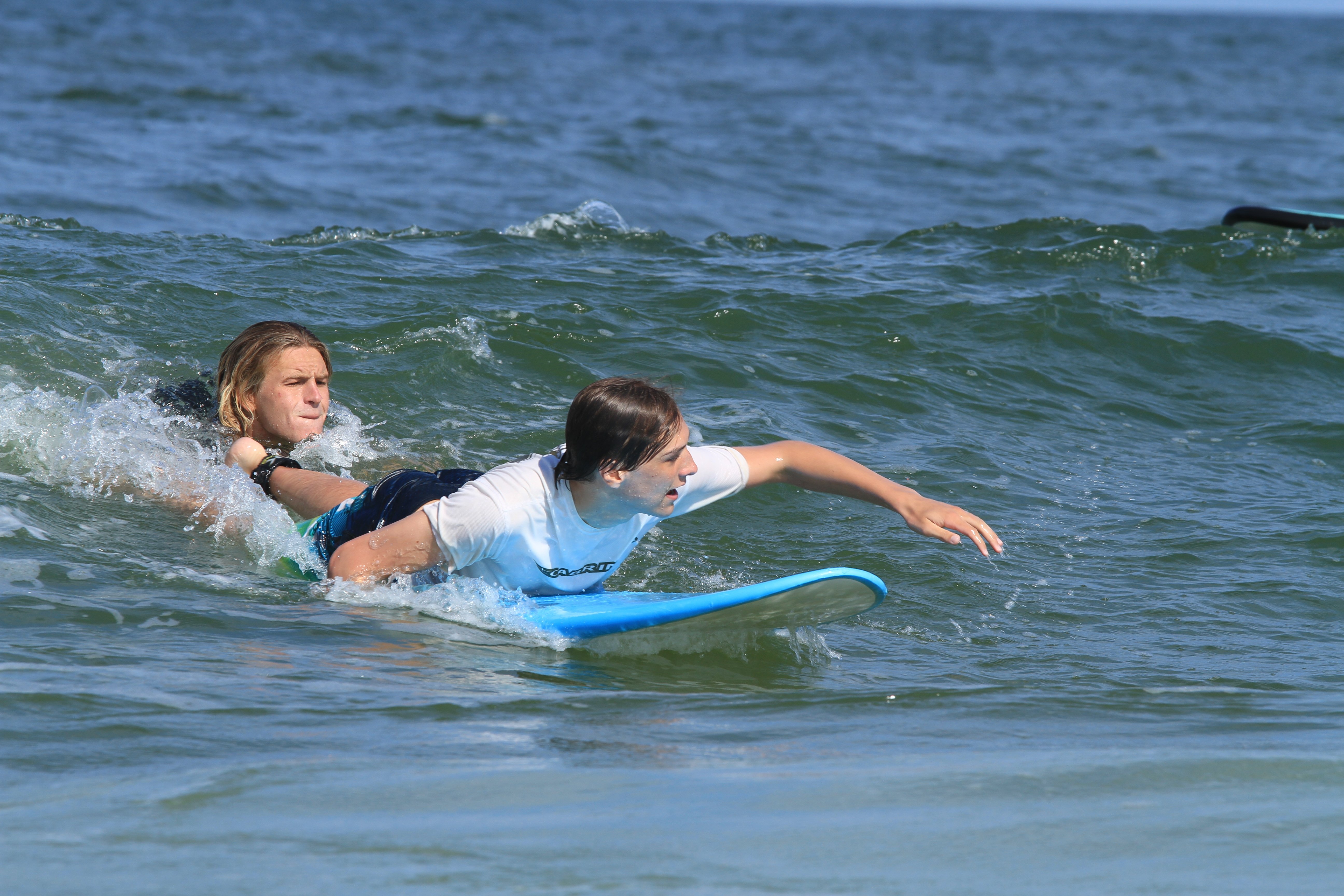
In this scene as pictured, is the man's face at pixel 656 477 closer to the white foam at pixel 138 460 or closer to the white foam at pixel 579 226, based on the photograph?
the white foam at pixel 138 460

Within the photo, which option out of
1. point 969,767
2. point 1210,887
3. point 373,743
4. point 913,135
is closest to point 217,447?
point 373,743

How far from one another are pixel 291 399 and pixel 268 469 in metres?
0.33

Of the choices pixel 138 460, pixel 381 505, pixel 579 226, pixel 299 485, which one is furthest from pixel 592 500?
pixel 579 226

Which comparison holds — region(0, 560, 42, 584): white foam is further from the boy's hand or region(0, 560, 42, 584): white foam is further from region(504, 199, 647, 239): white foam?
region(504, 199, 647, 239): white foam

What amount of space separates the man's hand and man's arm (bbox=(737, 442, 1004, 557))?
96.4 inches

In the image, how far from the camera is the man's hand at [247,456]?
232 inches

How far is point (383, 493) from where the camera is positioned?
5027 mm

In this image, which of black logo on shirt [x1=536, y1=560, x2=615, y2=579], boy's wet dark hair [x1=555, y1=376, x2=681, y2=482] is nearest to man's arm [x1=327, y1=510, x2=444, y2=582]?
black logo on shirt [x1=536, y1=560, x2=615, y2=579]

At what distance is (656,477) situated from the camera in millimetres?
4227

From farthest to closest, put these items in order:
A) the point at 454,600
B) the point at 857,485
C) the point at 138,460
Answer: the point at 138,460
the point at 454,600
the point at 857,485

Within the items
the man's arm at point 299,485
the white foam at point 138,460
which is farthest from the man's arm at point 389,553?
the white foam at point 138,460

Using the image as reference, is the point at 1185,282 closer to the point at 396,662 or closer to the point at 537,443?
the point at 537,443

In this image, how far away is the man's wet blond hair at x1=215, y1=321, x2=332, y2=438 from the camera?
5867mm

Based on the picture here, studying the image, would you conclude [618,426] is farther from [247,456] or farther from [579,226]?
[579,226]
